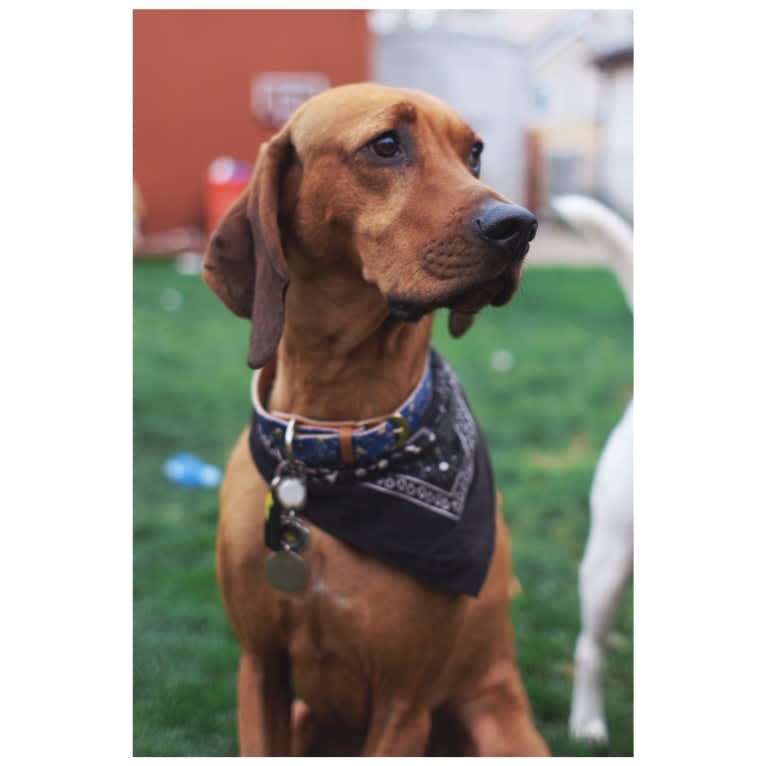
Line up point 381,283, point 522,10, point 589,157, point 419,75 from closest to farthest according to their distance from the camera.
A: 1. point 381,283
2. point 522,10
3. point 589,157
4. point 419,75

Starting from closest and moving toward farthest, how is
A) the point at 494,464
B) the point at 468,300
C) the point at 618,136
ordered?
the point at 468,300 → the point at 618,136 → the point at 494,464

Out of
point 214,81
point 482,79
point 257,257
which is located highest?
point 214,81

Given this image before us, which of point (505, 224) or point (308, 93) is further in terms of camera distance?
point (308, 93)

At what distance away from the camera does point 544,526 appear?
4328 mm

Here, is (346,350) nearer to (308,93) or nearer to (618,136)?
(618,136)

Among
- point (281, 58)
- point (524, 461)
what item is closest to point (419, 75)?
point (281, 58)

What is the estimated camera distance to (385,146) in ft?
6.53

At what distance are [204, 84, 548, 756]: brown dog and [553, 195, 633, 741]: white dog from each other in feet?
2.02

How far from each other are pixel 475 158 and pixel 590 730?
186 centimetres

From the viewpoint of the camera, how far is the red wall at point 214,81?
5.60 m

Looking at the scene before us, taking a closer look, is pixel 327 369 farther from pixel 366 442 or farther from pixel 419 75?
pixel 419 75

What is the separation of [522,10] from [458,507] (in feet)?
4.73

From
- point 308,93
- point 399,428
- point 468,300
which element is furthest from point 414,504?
point 308,93

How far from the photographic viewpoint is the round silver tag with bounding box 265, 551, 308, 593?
2.09m
